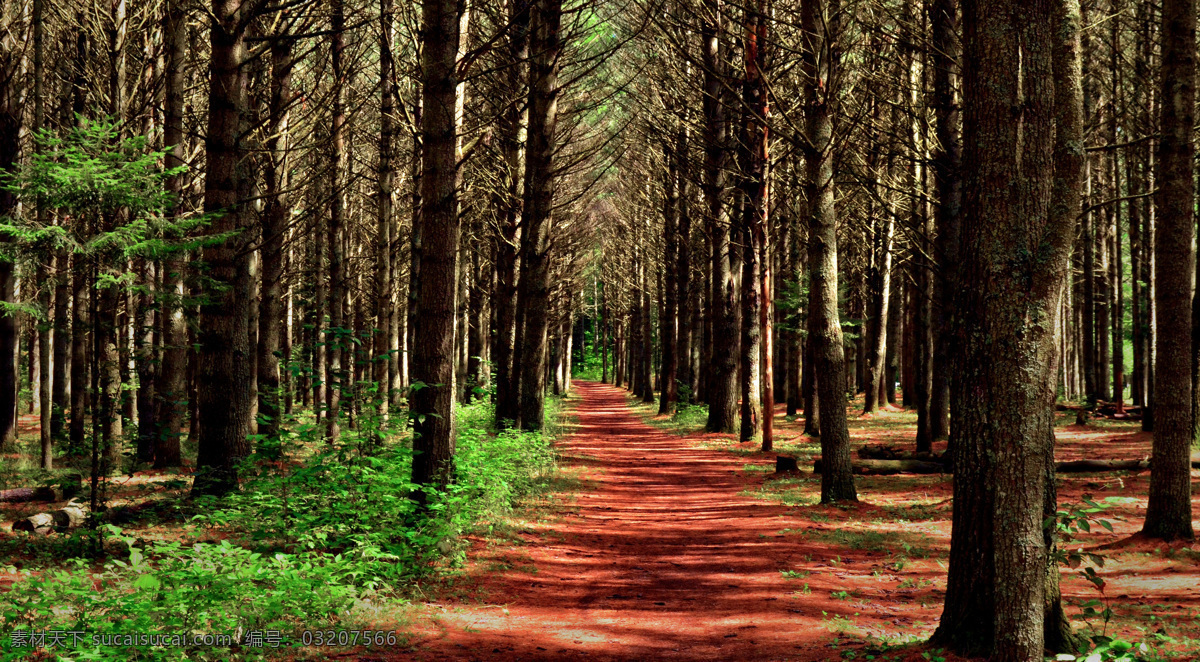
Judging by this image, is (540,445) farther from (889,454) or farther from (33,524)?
(33,524)

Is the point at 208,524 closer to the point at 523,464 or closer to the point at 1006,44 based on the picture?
the point at 523,464

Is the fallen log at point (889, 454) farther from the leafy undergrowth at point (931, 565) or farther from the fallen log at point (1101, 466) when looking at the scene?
the fallen log at point (1101, 466)

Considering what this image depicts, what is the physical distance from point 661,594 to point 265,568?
333 cm

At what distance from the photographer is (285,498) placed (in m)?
7.33

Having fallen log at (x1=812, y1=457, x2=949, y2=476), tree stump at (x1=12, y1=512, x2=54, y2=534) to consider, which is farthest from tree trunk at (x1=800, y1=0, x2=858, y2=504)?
tree stump at (x1=12, y1=512, x2=54, y2=534)

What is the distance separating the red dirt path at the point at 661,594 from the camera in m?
5.32

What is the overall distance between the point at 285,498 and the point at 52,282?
3.91 m

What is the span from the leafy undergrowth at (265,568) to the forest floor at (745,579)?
0.45 meters

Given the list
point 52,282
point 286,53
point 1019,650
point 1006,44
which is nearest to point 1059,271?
point 1006,44

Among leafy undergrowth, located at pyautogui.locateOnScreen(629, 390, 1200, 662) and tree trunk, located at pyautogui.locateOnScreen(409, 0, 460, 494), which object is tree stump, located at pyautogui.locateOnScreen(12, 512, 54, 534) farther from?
leafy undergrowth, located at pyautogui.locateOnScreen(629, 390, 1200, 662)

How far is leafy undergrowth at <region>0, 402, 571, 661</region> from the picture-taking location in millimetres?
4477

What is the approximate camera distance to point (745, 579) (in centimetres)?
725

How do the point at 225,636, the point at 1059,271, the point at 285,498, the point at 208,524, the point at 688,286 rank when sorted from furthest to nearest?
1. the point at 688,286
2. the point at 208,524
3. the point at 285,498
4. the point at 225,636
5. the point at 1059,271

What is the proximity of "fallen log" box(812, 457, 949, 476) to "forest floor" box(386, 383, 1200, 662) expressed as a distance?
0.28 metres
